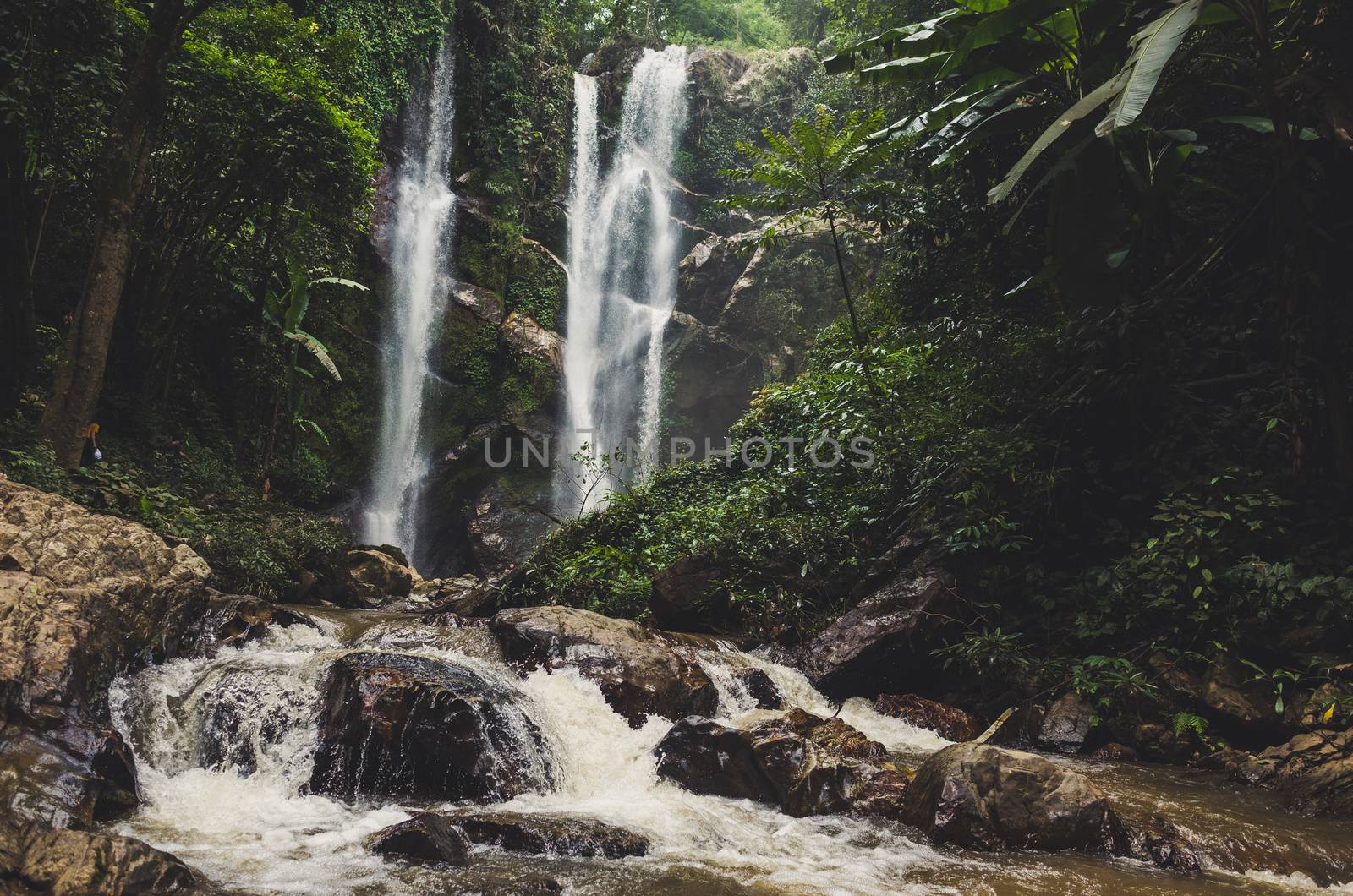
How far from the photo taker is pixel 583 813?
4.35 metres

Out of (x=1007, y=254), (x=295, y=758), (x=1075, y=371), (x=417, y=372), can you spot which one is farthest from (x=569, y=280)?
(x=295, y=758)

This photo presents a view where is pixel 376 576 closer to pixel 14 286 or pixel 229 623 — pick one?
pixel 14 286

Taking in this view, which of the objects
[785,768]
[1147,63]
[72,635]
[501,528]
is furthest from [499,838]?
[501,528]

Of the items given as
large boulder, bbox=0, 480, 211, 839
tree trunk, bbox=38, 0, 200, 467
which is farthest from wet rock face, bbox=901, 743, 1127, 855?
tree trunk, bbox=38, 0, 200, 467

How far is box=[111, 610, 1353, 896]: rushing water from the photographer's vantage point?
333cm

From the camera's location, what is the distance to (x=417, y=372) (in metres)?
18.1

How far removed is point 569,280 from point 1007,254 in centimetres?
1403

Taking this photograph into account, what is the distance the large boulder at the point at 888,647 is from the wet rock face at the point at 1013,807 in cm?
256

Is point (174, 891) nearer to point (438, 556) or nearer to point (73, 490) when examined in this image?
point (73, 490)

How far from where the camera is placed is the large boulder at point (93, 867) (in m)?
2.70

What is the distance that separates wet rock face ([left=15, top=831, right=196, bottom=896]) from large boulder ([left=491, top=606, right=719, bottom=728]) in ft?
11.2

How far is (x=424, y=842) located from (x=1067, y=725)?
4.72 metres

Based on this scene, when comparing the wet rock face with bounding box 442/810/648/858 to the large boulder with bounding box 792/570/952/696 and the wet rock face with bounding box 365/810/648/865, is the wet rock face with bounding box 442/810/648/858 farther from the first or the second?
the large boulder with bounding box 792/570/952/696

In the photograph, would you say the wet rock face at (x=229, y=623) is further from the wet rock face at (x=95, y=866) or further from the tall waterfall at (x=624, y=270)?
the tall waterfall at (x=624, y=270)
